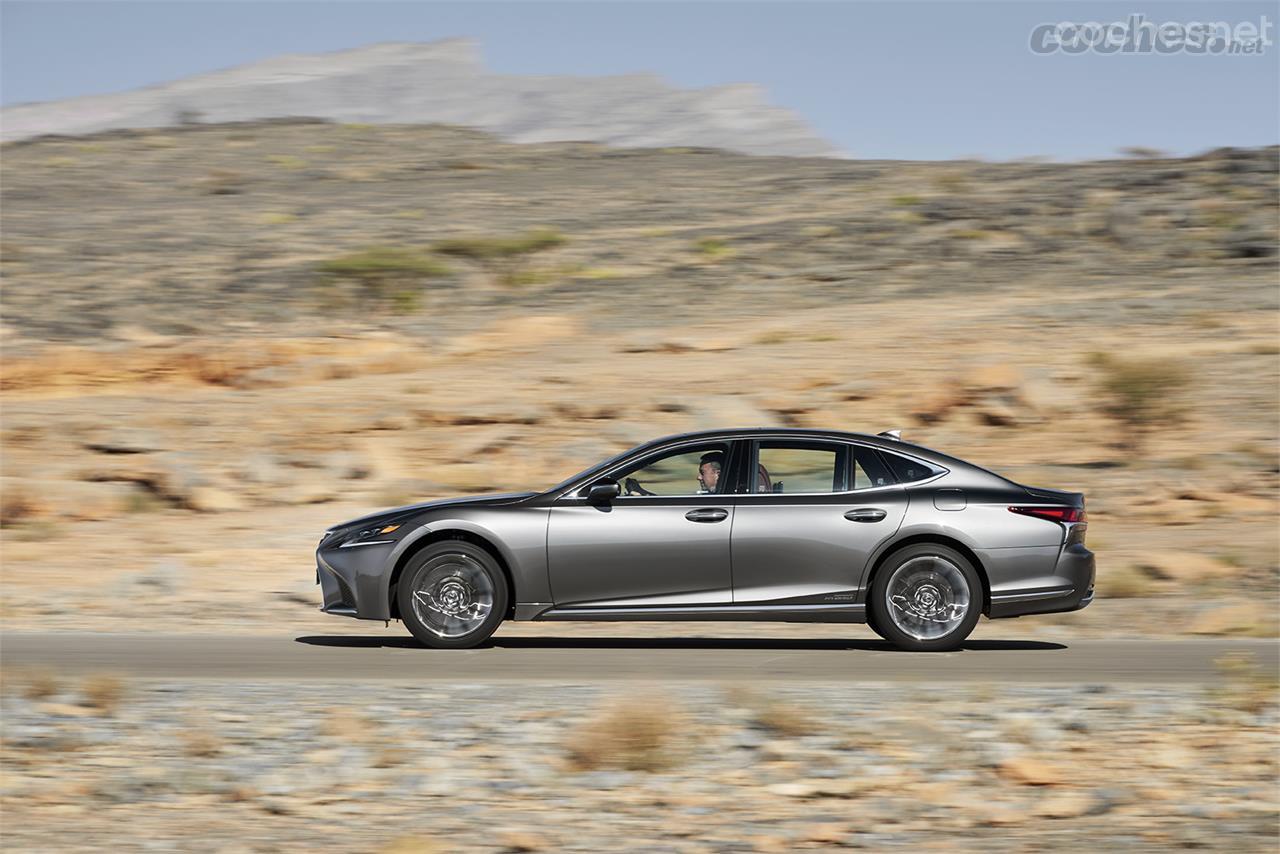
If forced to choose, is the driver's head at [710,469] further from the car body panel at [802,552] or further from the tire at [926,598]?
the tire at [926,598]

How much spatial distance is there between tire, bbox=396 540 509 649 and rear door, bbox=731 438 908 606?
5.48 ft

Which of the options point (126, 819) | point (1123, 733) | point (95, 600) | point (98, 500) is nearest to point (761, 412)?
point (98, 500)

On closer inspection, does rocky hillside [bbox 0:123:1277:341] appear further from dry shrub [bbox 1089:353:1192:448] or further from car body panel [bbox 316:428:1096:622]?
car body panel [bbox 316:428:1096:622]

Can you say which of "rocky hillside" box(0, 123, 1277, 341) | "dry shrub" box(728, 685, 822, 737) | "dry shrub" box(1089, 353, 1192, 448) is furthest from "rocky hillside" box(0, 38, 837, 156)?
"dry shrub" box(728, 685, 822, 737)

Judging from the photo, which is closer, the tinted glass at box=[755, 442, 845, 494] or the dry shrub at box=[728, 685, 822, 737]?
the dry shrub at box=[728, 685, 822, 737]

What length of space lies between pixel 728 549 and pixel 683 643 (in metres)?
1.55

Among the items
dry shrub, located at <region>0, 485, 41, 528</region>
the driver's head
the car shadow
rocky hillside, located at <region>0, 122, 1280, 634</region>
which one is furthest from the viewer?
dry shrub, located at <region>0, 485, 41, 528</region>

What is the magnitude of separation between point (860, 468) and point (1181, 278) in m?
23.9

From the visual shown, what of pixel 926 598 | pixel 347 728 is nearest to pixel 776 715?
pixel 347 728

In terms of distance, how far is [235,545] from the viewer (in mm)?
17859

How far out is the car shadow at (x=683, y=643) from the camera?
11781mm

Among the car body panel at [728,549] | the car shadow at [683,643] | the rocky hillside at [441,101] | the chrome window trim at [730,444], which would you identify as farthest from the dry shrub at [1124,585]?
the rocky hillside at [441,101]

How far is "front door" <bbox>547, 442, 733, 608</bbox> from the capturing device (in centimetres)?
1095

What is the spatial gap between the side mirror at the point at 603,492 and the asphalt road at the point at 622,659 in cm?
109
